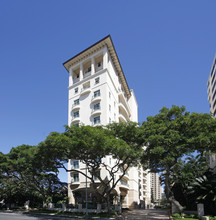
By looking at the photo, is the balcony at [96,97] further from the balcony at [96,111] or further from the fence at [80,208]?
the fence at [80,208]

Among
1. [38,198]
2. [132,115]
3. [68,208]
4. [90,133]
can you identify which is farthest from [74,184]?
[132,115]

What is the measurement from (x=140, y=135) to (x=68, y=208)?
18.2 metres

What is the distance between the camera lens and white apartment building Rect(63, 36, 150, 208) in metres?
37.3

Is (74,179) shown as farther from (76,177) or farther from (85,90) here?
(85,90)

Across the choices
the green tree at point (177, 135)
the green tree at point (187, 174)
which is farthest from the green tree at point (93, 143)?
the green tree at point (187, 174)

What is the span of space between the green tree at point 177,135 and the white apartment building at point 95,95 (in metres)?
14.1

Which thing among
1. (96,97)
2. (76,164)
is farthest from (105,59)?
(76,164)

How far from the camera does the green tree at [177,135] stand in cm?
2098

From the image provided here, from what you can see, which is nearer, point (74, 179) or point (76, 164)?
point (74, 179)

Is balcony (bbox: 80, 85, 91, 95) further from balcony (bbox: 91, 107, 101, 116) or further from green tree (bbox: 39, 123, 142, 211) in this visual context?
green tree (bbox: 39, 123, 142, 211)

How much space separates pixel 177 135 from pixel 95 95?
2201 cm

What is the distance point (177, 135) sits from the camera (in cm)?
2103

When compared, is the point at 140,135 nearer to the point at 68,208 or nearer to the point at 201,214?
the point at 201,214

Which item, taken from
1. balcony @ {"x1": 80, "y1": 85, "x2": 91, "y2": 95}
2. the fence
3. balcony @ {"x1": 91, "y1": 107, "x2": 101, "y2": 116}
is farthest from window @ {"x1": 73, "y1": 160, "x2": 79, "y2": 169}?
balcony @ {"x1": 80, "y1": 85, "x2": 91, "y2": 95}
